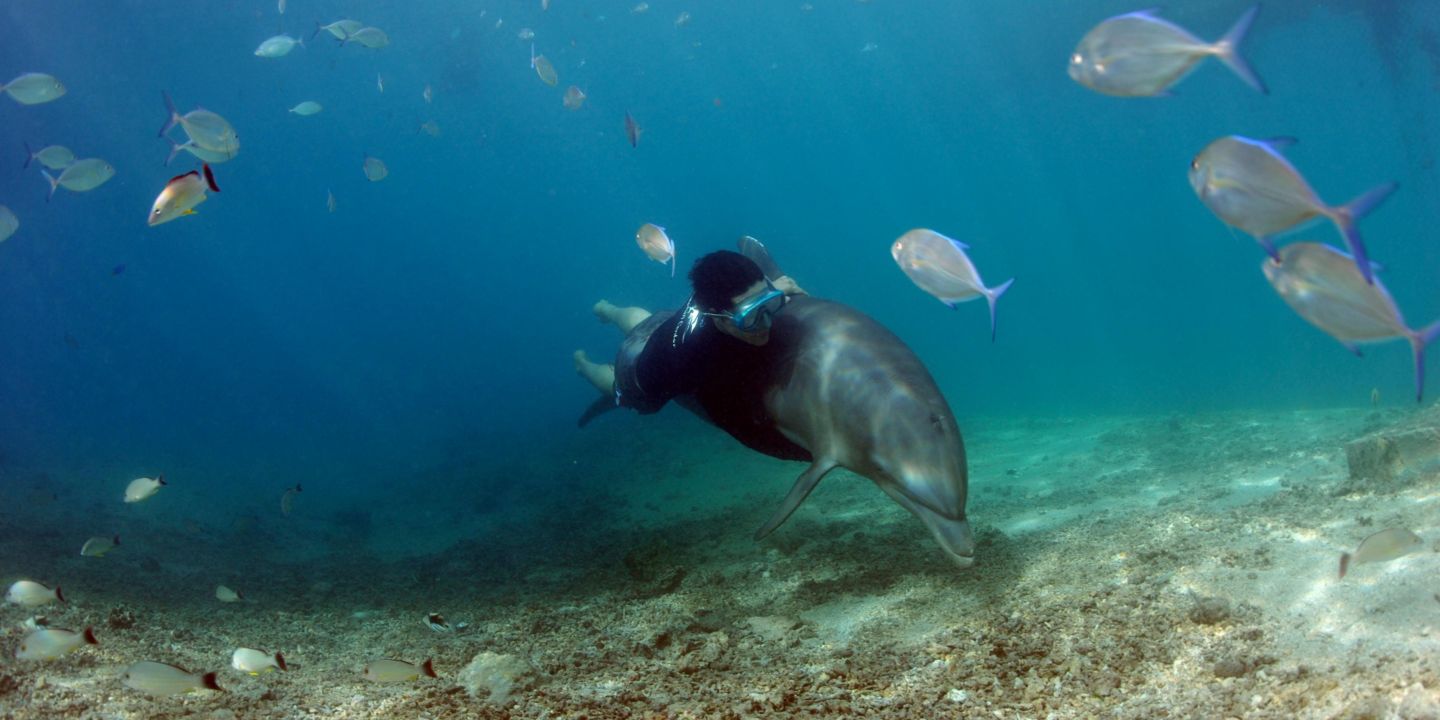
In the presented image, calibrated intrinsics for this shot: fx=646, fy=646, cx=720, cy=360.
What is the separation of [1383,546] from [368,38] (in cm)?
1389

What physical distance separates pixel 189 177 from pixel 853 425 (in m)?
4.77

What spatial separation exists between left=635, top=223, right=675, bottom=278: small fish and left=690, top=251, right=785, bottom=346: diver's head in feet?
7.89

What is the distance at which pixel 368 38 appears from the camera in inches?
442

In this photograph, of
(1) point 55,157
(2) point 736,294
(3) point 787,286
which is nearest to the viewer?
(2) point 736,294

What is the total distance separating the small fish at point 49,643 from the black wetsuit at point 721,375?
3.46 metres

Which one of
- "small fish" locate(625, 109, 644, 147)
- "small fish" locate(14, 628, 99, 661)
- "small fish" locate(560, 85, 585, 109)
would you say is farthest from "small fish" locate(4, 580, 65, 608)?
"small fish" locate(560, 85, 585, 109)

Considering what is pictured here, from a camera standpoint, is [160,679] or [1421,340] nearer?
[1421,340]

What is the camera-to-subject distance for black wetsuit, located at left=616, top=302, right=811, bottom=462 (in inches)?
171

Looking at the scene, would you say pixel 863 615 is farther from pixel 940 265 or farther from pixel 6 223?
pixel 6 223

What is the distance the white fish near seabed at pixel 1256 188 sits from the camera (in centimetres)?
250

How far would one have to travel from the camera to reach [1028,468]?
33.9ft

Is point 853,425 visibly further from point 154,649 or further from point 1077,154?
point 1077,154

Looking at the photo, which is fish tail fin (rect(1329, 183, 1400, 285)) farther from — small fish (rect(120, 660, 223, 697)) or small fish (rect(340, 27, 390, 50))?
small fish (rect(340, 27, 390, 50))

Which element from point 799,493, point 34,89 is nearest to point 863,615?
point 799,493
